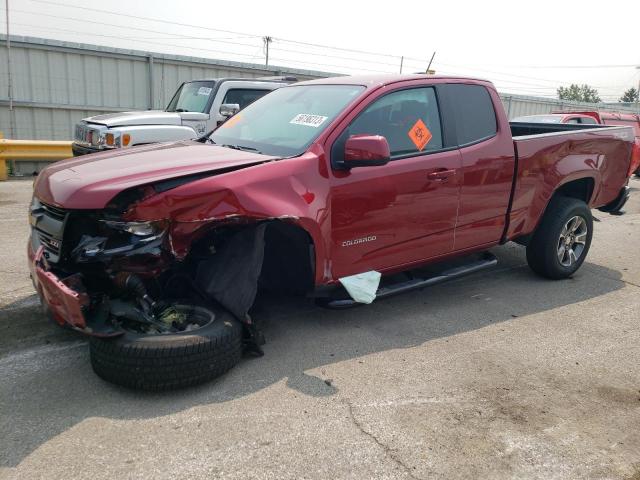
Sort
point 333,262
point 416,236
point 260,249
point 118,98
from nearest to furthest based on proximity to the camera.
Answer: point 260,249 < point 333,262 < point 416,236 < point 118,98

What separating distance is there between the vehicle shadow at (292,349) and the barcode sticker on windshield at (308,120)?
1.54m

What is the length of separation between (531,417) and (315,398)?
1.24 m

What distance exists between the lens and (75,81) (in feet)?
44.4

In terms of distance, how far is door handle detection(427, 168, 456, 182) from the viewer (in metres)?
4.30

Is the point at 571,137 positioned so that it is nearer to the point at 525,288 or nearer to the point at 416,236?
the point at 525,288

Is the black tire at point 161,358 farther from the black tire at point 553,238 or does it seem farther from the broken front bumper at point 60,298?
the black tire at point 553,238

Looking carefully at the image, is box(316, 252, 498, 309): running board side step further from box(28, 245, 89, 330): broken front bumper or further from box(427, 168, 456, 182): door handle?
box(28, 245, 89, 330): broken front bumper

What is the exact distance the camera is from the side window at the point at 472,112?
466 cm

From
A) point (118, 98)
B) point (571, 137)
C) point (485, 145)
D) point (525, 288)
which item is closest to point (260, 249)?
point (485, 145)

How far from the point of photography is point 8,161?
1186 cm

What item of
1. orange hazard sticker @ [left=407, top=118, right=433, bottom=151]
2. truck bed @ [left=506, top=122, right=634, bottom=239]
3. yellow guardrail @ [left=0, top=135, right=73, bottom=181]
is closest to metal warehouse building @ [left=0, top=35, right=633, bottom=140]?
yellow guardrail @ [left=0, top=135, right=73, bottom=181]

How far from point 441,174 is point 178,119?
548 cm

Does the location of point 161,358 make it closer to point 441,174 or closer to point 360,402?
point 360,402

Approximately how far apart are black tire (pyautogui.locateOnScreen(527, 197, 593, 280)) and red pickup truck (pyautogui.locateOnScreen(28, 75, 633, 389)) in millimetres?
19
